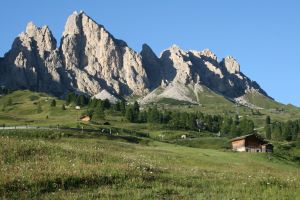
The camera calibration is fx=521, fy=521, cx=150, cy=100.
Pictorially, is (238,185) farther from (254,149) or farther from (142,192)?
(254,149)

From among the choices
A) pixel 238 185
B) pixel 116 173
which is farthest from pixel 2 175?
pixel 238 185

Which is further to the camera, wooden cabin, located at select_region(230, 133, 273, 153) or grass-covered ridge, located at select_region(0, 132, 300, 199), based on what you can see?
wooden cabin, located at select_region(230, 133, 273, 153)

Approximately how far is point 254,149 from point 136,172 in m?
114

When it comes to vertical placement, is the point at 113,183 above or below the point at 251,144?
above

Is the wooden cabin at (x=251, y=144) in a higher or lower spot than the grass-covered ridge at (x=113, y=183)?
lower

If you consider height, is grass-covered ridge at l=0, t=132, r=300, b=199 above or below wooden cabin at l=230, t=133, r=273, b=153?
above

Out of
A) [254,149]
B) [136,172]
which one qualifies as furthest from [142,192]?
[254,149]

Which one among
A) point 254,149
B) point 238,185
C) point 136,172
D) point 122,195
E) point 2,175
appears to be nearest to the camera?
point 122,195

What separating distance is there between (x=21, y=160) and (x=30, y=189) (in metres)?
10.2

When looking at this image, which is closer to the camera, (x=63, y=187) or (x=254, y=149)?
(x=63, y=187)

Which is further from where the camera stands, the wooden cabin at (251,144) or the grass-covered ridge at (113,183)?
the wooden cabin at (251,144)

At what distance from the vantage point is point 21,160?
108 feet

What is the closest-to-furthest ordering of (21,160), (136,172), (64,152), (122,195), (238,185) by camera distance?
(122,195), (238,185), (136,172), (21,160), (64,152)

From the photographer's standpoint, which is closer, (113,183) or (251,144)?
(113,183)
